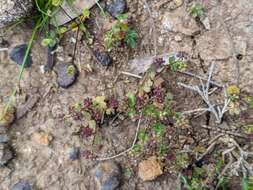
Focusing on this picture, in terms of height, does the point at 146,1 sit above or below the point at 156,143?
above

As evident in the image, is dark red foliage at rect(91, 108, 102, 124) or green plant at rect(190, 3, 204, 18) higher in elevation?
green plant at rect(190, 3, 204, 18)

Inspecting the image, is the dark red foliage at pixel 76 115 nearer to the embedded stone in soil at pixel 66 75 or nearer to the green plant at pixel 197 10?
the embedded stone in soil at pixel 66 75

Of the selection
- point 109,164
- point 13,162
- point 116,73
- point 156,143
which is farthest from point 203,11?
point 13,162

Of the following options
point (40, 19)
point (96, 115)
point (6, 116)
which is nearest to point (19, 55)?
point (40, 19)

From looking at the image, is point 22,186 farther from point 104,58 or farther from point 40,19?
point 40,19

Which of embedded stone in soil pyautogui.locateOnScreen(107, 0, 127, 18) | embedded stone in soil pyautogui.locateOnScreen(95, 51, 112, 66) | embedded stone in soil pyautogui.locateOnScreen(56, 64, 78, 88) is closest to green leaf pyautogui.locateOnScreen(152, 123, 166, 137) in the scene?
embedded stone in soil pyautogui.locateOnScreen(95, 51, 112, 66)

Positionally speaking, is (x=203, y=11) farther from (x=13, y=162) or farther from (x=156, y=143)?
(x=13, y=162)

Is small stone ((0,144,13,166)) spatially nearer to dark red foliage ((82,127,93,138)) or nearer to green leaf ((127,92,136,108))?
dark red foliage ((82,127,93,138))
